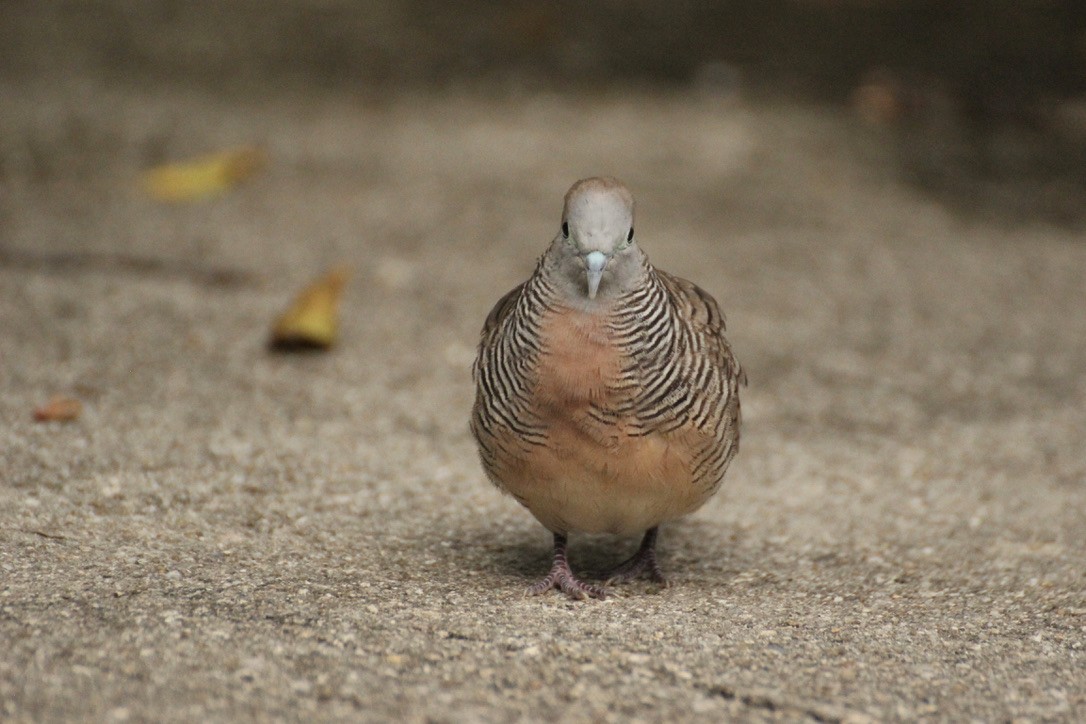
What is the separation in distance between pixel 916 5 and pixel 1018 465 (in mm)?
6502

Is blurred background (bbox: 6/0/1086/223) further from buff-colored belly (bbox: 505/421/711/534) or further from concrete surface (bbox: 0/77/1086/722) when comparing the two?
buff-colored belly (bbox: 505/421/711/534)

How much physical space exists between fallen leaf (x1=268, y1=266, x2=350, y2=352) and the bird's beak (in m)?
3.13

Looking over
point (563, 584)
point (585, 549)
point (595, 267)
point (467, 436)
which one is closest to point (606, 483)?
point (563, 584)

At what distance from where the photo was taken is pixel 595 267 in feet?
12.6

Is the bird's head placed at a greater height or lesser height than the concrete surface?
greater

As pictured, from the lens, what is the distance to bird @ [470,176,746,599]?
3.97 meters

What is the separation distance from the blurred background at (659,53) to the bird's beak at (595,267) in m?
6.40

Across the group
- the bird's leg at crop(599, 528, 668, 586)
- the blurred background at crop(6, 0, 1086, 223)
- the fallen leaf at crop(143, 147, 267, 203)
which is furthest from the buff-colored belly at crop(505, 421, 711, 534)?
the blurred background at crop(6, 0, 1086, 223)

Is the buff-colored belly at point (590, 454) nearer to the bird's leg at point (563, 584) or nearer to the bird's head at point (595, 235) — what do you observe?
the bird's head at point (595, 235)

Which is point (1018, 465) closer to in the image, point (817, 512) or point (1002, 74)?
point (817, 512)

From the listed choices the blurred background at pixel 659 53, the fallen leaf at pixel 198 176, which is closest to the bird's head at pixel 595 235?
the fallen leaf at pixel 198 176

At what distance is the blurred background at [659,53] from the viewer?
1026 centimetres

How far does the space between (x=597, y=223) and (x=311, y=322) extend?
319cm

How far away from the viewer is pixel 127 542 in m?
4.54
